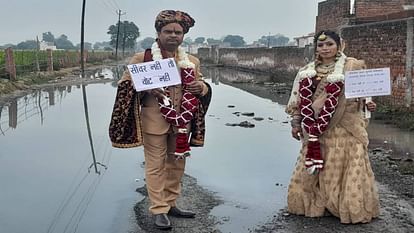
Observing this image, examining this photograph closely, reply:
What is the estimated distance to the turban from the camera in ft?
16.6

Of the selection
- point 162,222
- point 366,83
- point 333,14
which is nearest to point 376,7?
point 333,14

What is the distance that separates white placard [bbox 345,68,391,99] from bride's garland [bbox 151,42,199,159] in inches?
52.1

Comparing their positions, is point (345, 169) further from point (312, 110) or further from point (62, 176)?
point (62, 176)

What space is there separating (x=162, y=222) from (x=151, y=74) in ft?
4.13

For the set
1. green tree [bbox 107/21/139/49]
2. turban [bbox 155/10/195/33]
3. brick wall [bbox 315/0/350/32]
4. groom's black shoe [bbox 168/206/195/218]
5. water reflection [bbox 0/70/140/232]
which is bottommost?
water reflection [bbox 0/70/140/232]

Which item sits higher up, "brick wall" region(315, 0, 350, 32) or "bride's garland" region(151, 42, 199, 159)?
"brick wall" region(315, 0, 350, 32)

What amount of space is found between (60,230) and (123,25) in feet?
292

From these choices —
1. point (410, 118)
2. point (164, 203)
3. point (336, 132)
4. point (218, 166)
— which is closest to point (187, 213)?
point (164, 203)

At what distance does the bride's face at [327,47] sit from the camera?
206 inches

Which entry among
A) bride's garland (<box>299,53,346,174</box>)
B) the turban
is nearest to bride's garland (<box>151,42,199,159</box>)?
the turban

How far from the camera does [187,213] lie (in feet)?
18.1

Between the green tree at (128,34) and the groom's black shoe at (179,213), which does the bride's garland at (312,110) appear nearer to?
the groom's black shoe at (179,213)

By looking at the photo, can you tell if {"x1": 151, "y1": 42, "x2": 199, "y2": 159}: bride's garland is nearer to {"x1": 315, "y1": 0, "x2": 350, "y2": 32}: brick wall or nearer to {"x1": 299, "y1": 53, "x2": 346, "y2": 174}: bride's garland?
{"x1": 299, "y1": 53, "x2": 346, "y2": 174}: bride's garland

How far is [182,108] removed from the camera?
17.1ft
